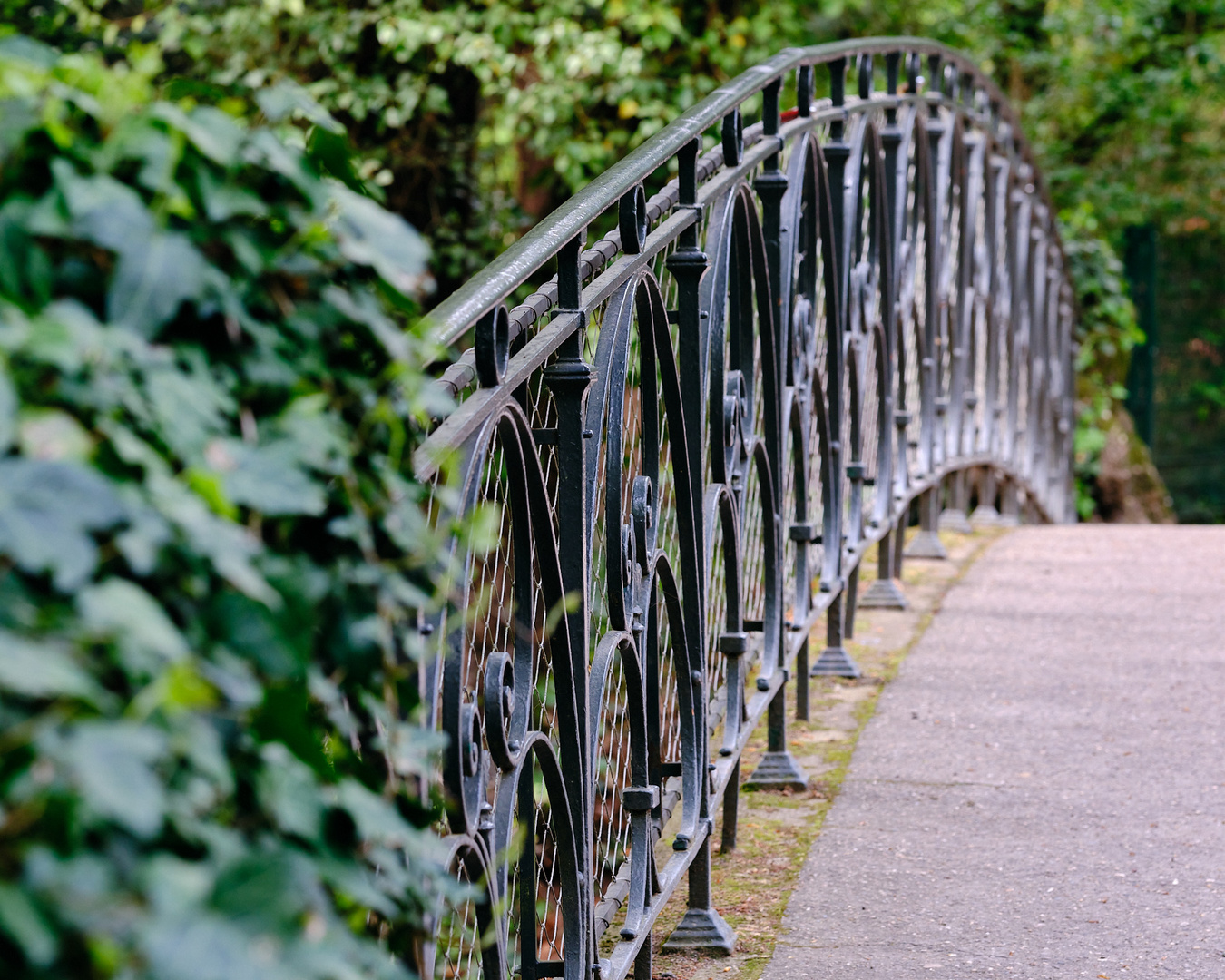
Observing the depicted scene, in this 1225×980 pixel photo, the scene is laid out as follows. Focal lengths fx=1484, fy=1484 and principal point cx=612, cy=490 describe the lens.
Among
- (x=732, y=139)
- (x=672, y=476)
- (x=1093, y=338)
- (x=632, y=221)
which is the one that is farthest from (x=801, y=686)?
(x=1093, y=338)

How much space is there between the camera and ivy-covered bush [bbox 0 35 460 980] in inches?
30.4

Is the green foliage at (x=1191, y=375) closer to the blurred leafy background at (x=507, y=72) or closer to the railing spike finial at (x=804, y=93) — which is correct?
the blurred leafy background at (x=507, y=72)

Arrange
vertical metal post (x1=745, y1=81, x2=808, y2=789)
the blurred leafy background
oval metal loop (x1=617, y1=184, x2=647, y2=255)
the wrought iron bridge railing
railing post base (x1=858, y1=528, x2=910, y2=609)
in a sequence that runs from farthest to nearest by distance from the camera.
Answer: the blurred leafy background → railing post base (x1=858, y1=528, x2=910, y2=609) → vertical metal post (x1=745, y1=81, x2=808, y2=789) → oval metal loop (x1=617, y1=184, x2=647, y2=255) → the wrought iron bridge railing

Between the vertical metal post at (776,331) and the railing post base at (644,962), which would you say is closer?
the railing post base at (644,962)

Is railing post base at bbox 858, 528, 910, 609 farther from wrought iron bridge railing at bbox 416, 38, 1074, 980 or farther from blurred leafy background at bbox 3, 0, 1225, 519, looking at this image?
blurred leafy background at bbox 3, 0, 1225, 519

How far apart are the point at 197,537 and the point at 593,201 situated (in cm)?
136

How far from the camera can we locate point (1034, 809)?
334 cm

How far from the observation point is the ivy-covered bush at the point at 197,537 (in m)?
0.77

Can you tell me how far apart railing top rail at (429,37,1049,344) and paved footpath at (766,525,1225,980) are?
1412 millimetres

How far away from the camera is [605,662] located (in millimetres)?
2307

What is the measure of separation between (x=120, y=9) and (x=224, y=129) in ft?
28.0

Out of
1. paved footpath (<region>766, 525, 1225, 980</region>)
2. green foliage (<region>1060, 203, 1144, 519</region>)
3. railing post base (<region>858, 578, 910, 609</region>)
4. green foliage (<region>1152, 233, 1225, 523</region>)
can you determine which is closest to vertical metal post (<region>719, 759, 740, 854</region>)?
paved footpath (<region>766, 525, 1225, 980</region>)

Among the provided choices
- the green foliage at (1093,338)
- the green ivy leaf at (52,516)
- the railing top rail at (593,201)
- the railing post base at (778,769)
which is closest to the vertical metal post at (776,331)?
the railing post base at (778,769)

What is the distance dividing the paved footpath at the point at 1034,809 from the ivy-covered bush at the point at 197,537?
71.0 inches
